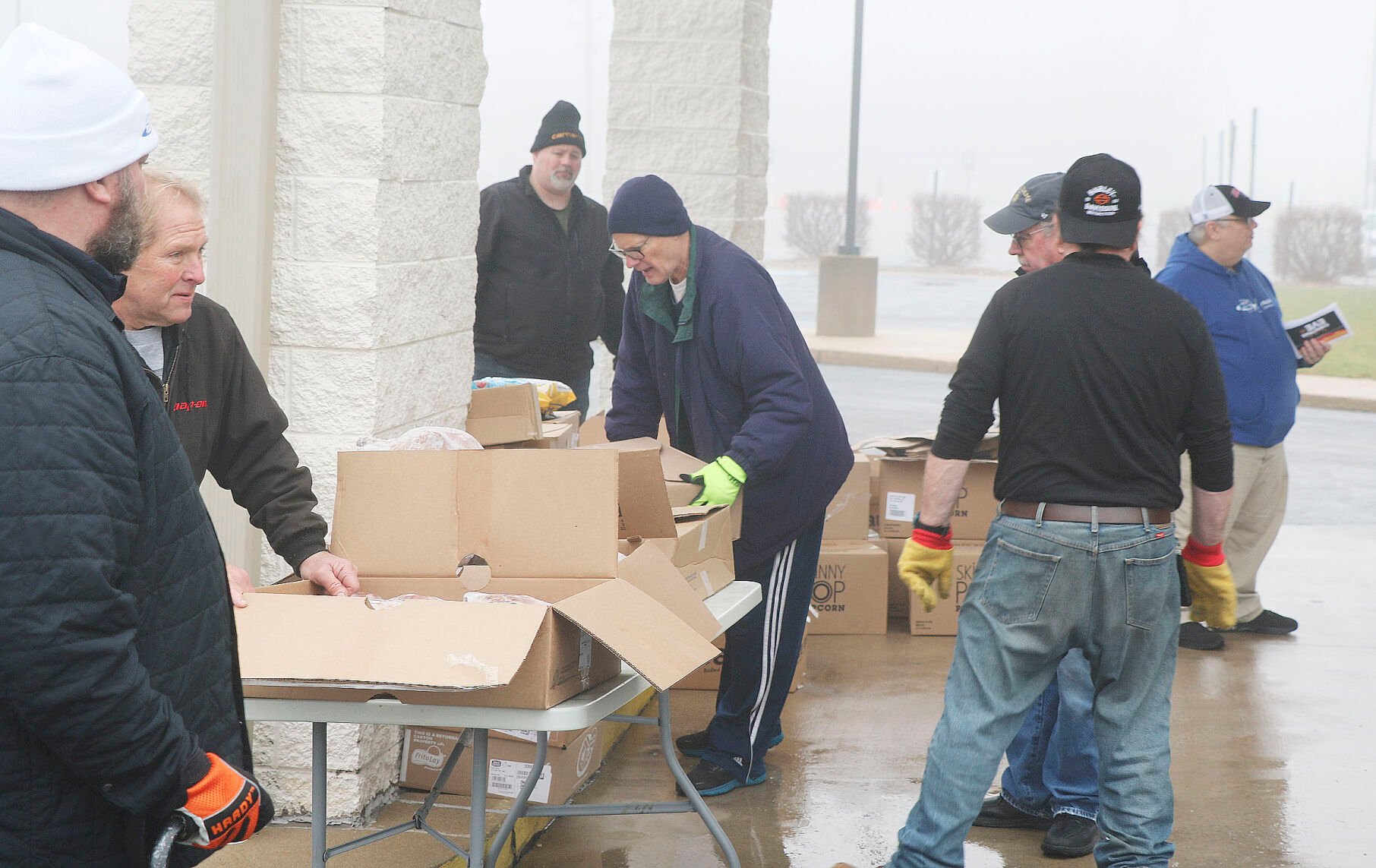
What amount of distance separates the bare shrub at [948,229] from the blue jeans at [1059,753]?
39.4 m

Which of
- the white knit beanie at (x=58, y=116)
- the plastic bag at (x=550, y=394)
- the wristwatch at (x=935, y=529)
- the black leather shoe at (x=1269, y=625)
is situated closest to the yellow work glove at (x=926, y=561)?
the wristwatch at (x=935, y=529)

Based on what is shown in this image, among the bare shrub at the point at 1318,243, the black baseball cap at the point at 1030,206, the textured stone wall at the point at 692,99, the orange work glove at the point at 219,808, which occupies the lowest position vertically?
the orange work glove at the point at 219,808

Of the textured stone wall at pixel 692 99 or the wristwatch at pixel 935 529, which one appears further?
the textured stone wall at pixel 692 99

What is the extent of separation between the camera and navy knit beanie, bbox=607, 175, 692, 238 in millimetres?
3652

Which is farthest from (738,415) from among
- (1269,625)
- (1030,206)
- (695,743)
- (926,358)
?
(926,358)

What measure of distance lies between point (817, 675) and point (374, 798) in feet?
6.94

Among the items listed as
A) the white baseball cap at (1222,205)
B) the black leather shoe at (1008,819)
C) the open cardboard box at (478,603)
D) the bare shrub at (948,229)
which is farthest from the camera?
the bare shrub at (948,229)

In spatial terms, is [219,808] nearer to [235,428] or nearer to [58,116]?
[58,116]

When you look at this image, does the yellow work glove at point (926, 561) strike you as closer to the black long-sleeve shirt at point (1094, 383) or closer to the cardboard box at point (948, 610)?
the black long-sleeve shirt at point (1094, 383)

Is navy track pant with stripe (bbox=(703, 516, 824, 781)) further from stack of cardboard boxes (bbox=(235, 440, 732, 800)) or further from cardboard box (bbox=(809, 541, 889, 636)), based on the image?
cardboard box (bbox=(809, 541, 889, 636))

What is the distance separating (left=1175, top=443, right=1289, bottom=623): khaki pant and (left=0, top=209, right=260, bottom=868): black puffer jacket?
4784 mm

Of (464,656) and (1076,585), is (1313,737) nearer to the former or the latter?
(1076,585)

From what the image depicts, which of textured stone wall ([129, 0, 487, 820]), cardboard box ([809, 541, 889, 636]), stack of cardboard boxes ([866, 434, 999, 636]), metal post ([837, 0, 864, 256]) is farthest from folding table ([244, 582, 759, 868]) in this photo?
metal post ([837, 0, 864, 256])

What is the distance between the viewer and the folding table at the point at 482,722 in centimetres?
237
